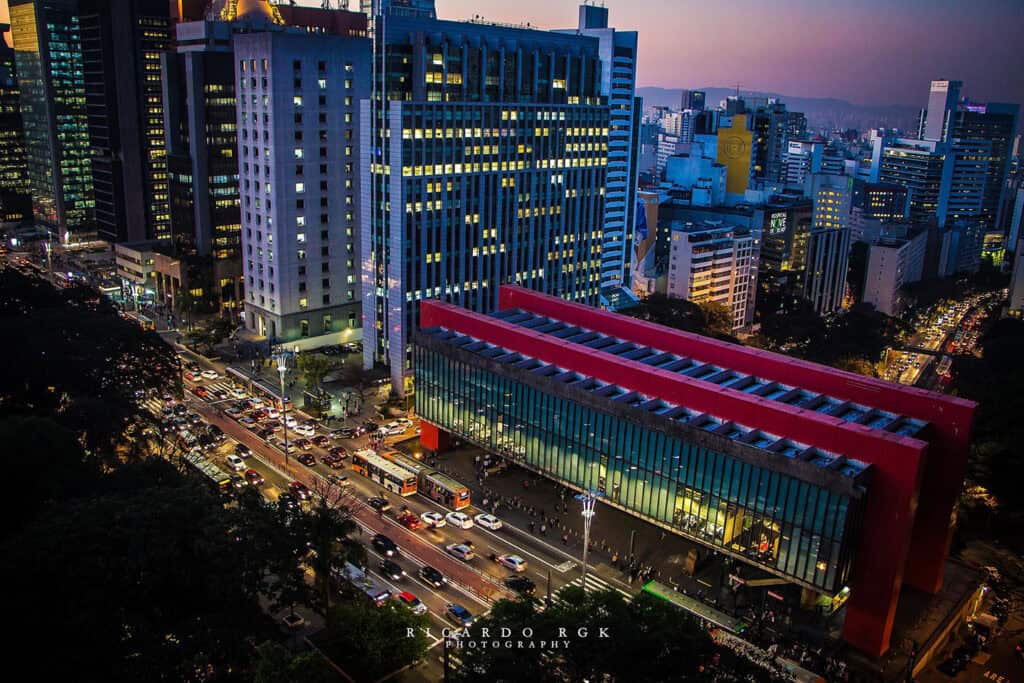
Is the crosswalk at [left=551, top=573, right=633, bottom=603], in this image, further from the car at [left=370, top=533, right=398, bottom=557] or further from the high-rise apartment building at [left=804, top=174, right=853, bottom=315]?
the high-rise apartment building at [left=804, top=174, right=853, bottom=315]

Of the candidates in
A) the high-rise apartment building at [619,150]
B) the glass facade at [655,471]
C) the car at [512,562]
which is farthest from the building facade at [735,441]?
the high-rise apartment building at [619,150]

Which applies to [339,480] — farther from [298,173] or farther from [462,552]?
[298,173]

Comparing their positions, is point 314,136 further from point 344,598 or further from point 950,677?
point 950,677

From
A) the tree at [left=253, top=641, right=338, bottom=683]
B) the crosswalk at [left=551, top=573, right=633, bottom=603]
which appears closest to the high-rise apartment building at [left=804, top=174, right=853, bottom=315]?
the crosswalk at [left=551, top=573, right=633, bottom=603]

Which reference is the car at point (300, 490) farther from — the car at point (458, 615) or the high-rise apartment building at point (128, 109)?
the high-rise apartment building at point (128, 109)

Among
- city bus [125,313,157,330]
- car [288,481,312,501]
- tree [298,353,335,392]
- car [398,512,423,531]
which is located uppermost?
tree [298,353,335,392]
